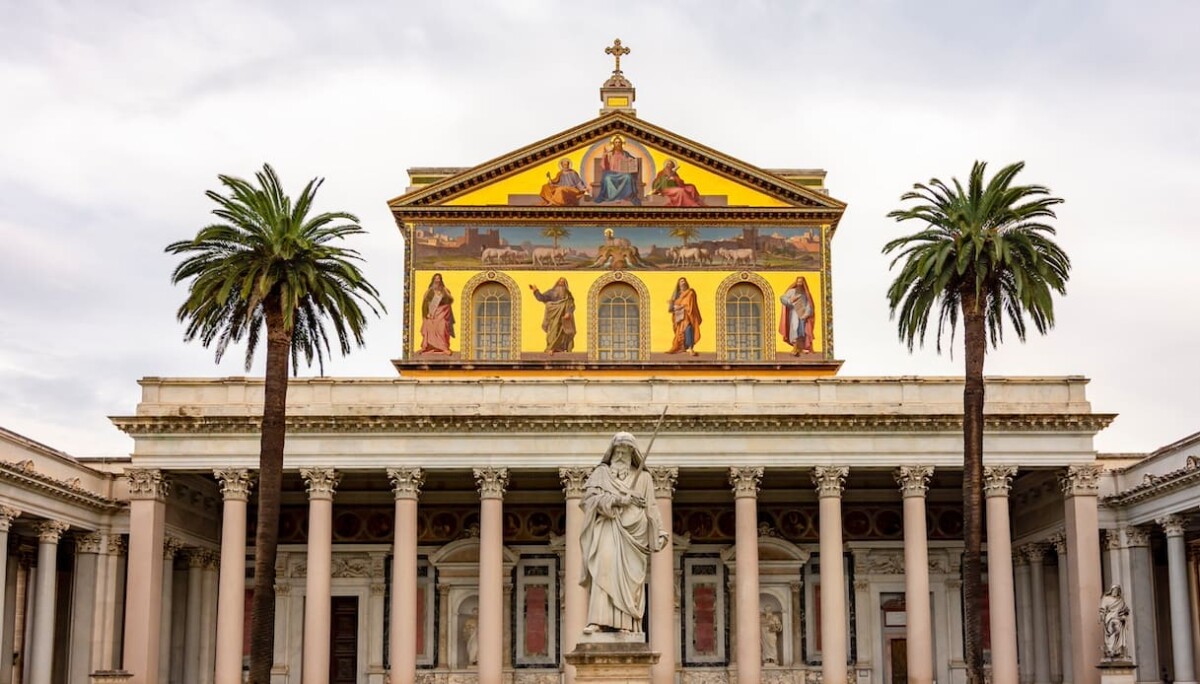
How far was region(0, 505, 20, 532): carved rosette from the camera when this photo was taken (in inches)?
1558

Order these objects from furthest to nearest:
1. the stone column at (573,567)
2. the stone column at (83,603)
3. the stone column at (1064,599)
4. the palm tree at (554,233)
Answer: the palm tree at (554,233), the stone column at (1064,599), the stone column at (83,603), the stone column at (573,567)

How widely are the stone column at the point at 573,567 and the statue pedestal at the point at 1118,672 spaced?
11971 millimetres

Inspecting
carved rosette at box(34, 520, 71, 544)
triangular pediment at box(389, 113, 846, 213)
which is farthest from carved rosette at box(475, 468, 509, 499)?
carved rosette at box(34, 520, 71, 544)

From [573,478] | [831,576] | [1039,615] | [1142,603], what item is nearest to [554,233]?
[573,478]

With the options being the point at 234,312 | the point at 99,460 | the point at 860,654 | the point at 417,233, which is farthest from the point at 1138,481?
the point at 99,460

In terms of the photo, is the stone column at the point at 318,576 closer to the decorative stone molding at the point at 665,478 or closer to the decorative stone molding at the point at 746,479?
the decorative stone molding at the point at 665,478

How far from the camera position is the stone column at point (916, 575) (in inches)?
1662

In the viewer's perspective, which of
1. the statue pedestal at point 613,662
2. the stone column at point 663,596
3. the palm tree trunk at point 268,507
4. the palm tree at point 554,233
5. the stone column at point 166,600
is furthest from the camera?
the palm tree at point 554,233

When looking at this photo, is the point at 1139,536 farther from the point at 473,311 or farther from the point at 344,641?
the point at 344,641

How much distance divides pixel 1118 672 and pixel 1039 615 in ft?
27.2

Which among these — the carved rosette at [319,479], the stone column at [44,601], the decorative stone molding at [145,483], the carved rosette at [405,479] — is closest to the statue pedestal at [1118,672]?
the carved rosette at [405,479]

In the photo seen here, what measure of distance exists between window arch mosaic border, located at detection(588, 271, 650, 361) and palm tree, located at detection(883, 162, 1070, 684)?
1056 centimetres

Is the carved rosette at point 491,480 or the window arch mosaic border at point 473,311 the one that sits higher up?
the window arch mosaic border at point 473,311

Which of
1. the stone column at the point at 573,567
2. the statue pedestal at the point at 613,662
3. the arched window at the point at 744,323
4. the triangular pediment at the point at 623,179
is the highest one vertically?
the triangular pediment at the point at 623,179
